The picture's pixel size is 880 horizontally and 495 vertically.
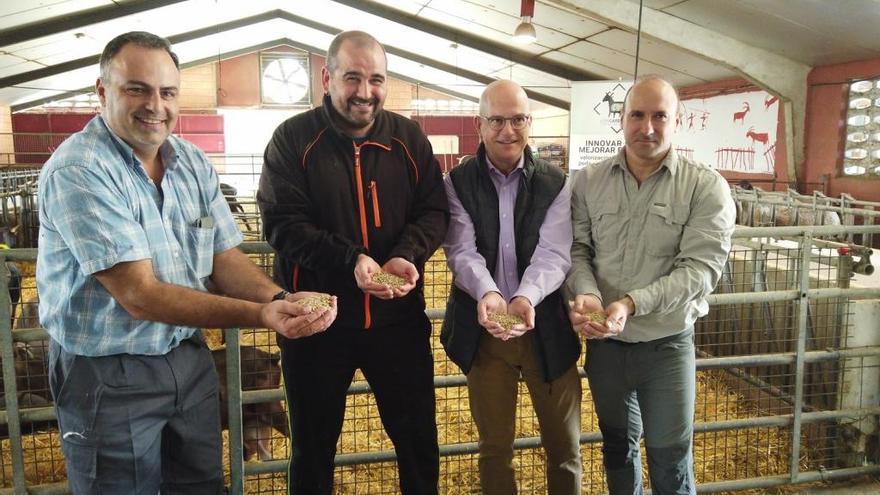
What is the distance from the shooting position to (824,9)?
28.0 ft

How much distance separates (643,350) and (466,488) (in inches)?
62.7

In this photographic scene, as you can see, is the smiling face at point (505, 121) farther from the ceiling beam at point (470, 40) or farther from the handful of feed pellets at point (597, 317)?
the ceiling beam at point (470, 40)

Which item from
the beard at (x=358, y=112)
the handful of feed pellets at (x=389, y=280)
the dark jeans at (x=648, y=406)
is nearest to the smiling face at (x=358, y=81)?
the beard at (x=358, y=112)

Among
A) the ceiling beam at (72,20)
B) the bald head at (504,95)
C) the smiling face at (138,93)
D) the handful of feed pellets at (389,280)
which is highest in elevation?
the ceiling beam at (72,20)

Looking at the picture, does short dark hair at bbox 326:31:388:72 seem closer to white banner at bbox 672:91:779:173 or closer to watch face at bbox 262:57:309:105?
white banner at bbox 672:91:779:173

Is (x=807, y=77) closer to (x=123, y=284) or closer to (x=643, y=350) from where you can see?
(x=643, y=350)

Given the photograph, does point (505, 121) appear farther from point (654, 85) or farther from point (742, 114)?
point (742, 114)

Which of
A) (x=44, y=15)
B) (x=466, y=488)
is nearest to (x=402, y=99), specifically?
(x=44, y=15)

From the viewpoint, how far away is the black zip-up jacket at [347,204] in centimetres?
226

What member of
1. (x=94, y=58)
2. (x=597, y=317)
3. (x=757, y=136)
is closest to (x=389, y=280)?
(x=597, y=317)

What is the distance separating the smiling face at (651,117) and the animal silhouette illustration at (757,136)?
12.2 meters

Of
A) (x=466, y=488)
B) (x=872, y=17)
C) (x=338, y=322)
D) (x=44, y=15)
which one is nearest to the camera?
(x=338, y=322)

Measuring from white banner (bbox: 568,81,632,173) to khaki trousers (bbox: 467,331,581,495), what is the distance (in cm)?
281

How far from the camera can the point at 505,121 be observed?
2.41 meters
